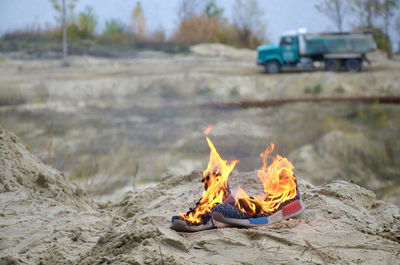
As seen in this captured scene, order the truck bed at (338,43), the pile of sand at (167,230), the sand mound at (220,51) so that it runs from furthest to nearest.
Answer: the sand mound at (220,51) < the truck bed at (338,43) < the pile of sand at (167,230)

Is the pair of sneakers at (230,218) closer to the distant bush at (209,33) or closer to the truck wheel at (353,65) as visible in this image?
the truck wheel at (353,65)

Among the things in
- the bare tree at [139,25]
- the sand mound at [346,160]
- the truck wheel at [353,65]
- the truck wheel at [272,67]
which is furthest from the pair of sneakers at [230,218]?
the bare tree at [139,25]

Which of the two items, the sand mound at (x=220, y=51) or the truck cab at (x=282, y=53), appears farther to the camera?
the sand mound at (x=220, y=51)

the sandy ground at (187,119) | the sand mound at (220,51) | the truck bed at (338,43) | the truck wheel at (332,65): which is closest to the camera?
the sandy ground at (187,119)

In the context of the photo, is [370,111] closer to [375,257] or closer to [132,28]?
[132,28]

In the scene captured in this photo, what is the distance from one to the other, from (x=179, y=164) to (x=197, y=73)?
5.29 m

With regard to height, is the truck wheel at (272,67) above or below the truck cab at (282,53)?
below

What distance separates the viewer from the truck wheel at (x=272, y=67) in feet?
53.8

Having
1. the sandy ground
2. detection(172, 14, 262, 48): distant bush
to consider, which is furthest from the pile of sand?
detection(172, 14, 262, 48): distant bush

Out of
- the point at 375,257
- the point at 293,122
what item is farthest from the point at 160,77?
the point at 375,257

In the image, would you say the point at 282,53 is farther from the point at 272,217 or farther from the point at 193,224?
the point at 193,224

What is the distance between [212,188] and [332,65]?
1367 cm

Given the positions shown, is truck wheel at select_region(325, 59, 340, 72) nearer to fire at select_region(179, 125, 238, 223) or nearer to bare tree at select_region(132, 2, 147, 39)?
bare tree at select_region(132, 2, 147, 39)

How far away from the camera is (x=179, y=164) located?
12.5 metres
